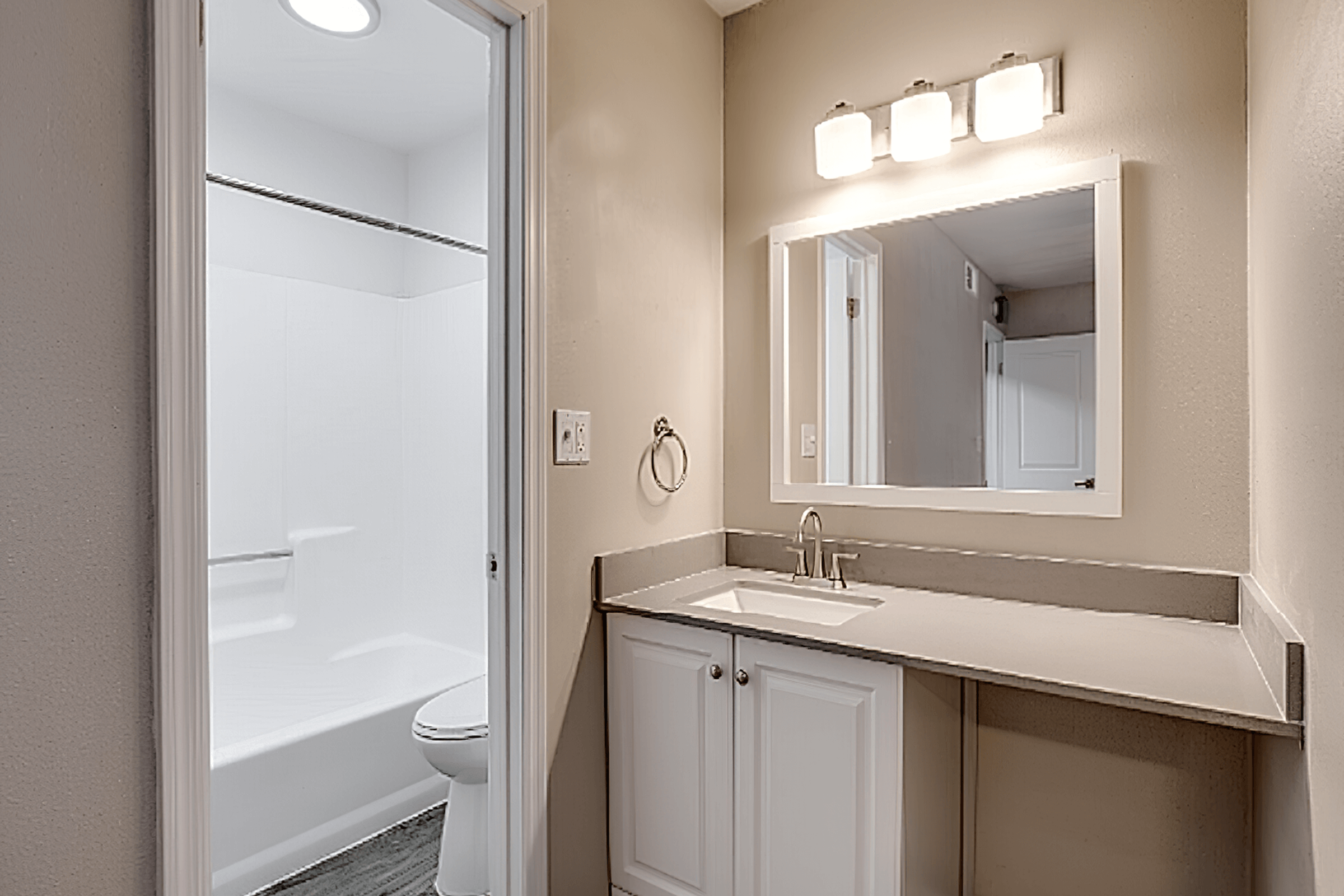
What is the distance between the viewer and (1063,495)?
1.75 metres

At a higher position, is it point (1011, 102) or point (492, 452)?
point (1011, 102)

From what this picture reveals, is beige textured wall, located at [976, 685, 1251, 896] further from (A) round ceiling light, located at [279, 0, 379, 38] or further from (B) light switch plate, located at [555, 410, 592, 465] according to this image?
(A) round ceiling light, located at [279, 0, 379, 38]

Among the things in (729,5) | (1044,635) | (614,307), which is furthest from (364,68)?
(1044,635)

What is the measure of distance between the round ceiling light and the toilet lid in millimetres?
1917

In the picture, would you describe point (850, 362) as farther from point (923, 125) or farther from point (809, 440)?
point (923, 125)

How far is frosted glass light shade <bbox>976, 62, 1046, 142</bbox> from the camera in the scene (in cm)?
171

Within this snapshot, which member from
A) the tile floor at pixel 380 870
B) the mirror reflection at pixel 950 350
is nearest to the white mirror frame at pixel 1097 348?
the mirror reflection at pixel 950 350

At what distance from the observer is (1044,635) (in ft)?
4.99

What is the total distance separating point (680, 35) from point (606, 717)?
1808 mm

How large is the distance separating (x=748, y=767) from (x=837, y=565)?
62 cm

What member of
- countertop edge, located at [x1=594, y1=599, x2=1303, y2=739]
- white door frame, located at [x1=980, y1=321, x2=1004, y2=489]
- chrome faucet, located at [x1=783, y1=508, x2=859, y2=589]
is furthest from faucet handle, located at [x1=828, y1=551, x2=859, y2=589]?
countertop edge, located at [x1=594, y1=599, x2=1303, y2=739]

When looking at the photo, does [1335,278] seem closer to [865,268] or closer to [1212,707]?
[1212,707]

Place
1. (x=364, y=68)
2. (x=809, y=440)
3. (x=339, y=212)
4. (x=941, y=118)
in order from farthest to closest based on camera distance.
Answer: (x=339, y=212)
(x=364, y=68)
(x=809, y=440)
(x=941, y=118)

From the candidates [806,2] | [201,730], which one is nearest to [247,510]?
[201,730]
